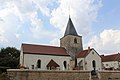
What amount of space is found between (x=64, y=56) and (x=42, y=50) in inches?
199

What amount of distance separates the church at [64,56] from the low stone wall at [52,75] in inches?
370

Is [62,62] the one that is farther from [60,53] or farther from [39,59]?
[39,59]

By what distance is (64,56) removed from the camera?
3922cm

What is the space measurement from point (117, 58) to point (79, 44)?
42.7 ft

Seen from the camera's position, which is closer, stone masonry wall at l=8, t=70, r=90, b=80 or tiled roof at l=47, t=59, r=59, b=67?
stone masonry wall at l=8, t=70, r=90, b=80

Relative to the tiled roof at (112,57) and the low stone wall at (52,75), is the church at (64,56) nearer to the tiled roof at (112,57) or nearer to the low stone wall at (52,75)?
the low stone wall at (52,75)

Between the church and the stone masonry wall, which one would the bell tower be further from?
the stone masonry wall

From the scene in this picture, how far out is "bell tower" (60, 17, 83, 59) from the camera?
42375 mm

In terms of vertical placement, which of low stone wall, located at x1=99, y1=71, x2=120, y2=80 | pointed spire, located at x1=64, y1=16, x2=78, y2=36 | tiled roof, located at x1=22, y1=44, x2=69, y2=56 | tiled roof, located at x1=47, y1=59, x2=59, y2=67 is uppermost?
pointed spire, located at x1=64, y1=16, x2=78, y2=36

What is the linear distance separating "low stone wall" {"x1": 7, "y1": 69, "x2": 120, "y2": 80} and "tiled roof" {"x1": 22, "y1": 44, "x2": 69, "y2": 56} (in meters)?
11.8

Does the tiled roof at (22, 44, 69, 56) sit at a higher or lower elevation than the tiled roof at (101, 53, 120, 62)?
higher

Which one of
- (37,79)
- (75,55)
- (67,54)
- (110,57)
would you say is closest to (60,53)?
(67,54)

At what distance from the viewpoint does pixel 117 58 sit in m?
50.0

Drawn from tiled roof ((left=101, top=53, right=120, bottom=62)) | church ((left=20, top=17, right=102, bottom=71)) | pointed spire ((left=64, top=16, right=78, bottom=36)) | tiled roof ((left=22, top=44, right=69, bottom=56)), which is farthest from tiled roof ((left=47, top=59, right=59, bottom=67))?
tiled roof ((left=101, top=53, right=120, bottom=62))
